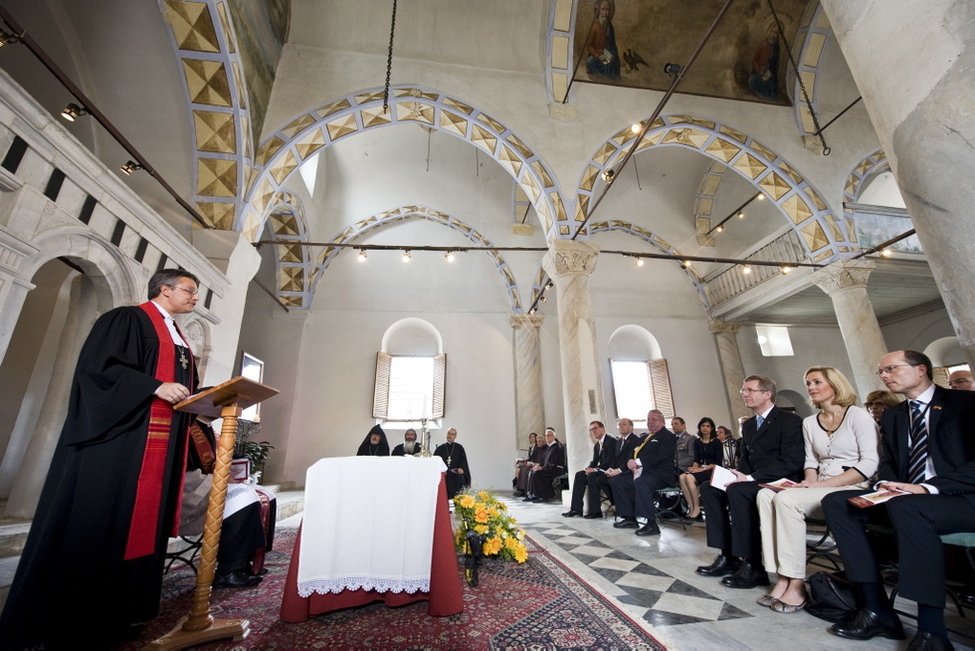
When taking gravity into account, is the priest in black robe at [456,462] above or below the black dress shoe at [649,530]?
above

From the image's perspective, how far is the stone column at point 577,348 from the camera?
6.63m

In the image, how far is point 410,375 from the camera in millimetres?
11406

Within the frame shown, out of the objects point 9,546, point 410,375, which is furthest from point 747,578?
point 410,375

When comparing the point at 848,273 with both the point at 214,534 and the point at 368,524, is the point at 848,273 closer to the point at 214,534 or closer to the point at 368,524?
the point at 368,524

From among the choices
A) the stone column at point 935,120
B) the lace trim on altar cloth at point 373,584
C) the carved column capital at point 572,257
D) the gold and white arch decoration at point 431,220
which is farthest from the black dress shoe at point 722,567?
the gold and white arch decoration at point 431,220

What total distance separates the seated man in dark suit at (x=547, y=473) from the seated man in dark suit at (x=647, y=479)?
10.2 feet

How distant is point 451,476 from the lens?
6910mm

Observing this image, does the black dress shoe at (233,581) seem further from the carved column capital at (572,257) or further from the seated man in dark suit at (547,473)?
the seated man in dark suit at (547,473)

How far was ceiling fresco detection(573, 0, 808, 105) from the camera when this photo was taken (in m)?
8.38

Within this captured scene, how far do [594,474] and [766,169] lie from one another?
752 centimetres

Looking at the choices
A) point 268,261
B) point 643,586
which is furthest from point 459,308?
point 643,586

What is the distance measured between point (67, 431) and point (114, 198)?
10.5 feet

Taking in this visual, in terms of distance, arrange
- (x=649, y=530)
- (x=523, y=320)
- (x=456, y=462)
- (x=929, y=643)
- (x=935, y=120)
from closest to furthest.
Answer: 1. (x=935, y=120)
2. (x=929, y=643)
3. (x=649, y=530)
4. (x=456, y=462)
5. (x=523, y=320)

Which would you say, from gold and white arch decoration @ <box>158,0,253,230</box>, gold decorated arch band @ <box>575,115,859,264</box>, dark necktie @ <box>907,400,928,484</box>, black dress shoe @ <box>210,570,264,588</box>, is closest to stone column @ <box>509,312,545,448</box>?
gold decorated arch band @ <box>575,115,859,264</box>
